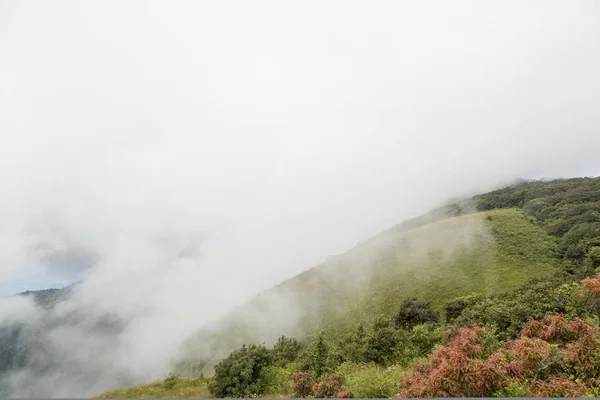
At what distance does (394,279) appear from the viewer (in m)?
53.4

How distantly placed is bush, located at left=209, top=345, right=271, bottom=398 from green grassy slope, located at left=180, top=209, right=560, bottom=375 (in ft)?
77.8

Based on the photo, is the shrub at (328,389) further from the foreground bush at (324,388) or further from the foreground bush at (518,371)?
the foreground bush at (518,371)

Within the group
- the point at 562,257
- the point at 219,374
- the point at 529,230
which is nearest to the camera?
the point at 219,374

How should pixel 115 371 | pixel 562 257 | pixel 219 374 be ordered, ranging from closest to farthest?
1. pixel 219 374
2. pixel 562 257
3. pixel 115 371

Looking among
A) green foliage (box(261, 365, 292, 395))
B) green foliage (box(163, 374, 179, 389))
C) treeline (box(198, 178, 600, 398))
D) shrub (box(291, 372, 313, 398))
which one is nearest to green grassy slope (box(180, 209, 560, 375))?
treeline (box(198, 178, 600, 398))

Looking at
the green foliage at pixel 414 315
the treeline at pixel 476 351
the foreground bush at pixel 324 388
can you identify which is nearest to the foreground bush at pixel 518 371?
the treeline at pixel 476 351

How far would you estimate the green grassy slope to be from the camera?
45531mm

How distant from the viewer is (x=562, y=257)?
1721 inches

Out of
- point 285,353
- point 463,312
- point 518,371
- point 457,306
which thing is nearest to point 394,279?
point 457,306

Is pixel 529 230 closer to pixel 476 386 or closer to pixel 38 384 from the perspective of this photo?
pixel 476 386

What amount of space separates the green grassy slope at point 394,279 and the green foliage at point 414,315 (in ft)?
17.6

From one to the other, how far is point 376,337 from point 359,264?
40.5 m

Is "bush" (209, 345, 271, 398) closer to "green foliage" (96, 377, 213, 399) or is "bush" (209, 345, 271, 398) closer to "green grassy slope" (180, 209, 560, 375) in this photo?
"green foliage" (96, 377, 213, 399)

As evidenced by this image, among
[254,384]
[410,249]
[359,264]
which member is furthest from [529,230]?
[254,384]
